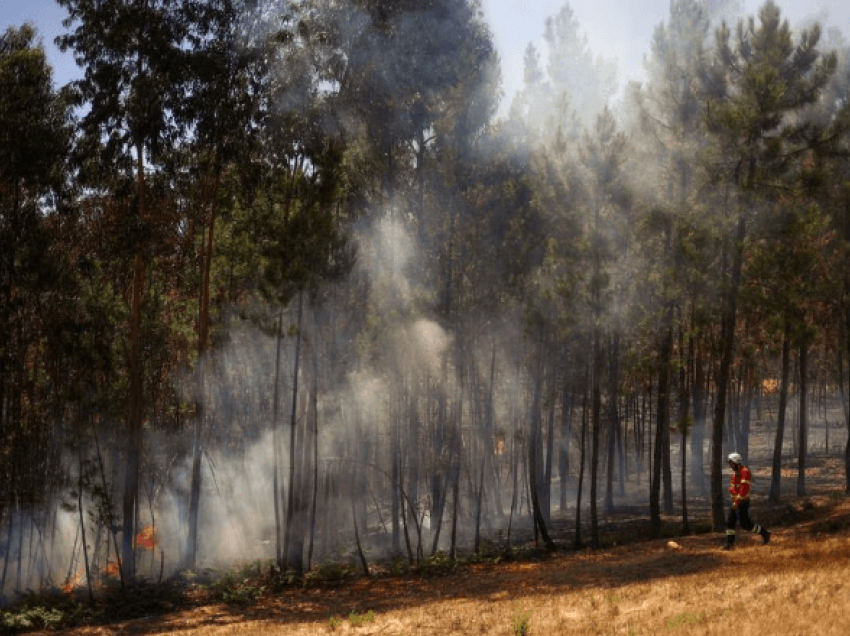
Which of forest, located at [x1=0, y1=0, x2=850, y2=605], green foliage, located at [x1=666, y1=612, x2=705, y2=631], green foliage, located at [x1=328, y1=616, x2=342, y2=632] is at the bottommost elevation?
green foliage, located at [x1=328, y1=616, x2=342, y2=632]

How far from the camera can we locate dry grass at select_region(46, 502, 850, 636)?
10273 millimetres

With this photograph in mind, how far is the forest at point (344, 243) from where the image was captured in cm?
2014

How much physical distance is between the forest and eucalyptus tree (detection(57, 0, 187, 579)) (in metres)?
0.08

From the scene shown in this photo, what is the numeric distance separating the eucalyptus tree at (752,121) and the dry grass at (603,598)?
442cm

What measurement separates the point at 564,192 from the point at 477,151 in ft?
10.3

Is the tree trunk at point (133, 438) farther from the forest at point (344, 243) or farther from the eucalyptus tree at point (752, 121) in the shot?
the eucalyptus tree at point (752, 121)

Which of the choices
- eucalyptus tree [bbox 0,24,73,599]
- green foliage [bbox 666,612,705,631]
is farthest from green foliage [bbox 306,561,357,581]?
green foliage [bbox 666,612,705,631]

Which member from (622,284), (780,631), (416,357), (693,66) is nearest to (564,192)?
(622,284)

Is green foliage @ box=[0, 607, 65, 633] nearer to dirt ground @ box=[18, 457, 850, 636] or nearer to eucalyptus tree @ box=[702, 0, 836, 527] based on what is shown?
dirt ground @ box=[18, 457, 850, 636]

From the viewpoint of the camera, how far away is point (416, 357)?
25.6 m

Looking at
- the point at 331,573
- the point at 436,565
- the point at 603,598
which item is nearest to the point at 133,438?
the point at 331,573

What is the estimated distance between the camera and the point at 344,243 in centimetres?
2091

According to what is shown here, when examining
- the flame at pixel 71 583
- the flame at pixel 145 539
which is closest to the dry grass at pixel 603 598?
the flame at pixel 71 583

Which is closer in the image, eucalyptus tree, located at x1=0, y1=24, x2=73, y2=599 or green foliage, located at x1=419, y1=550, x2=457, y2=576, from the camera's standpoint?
eucalyptus tree, located at x1=0, y1=24, x2=73, y2=599
